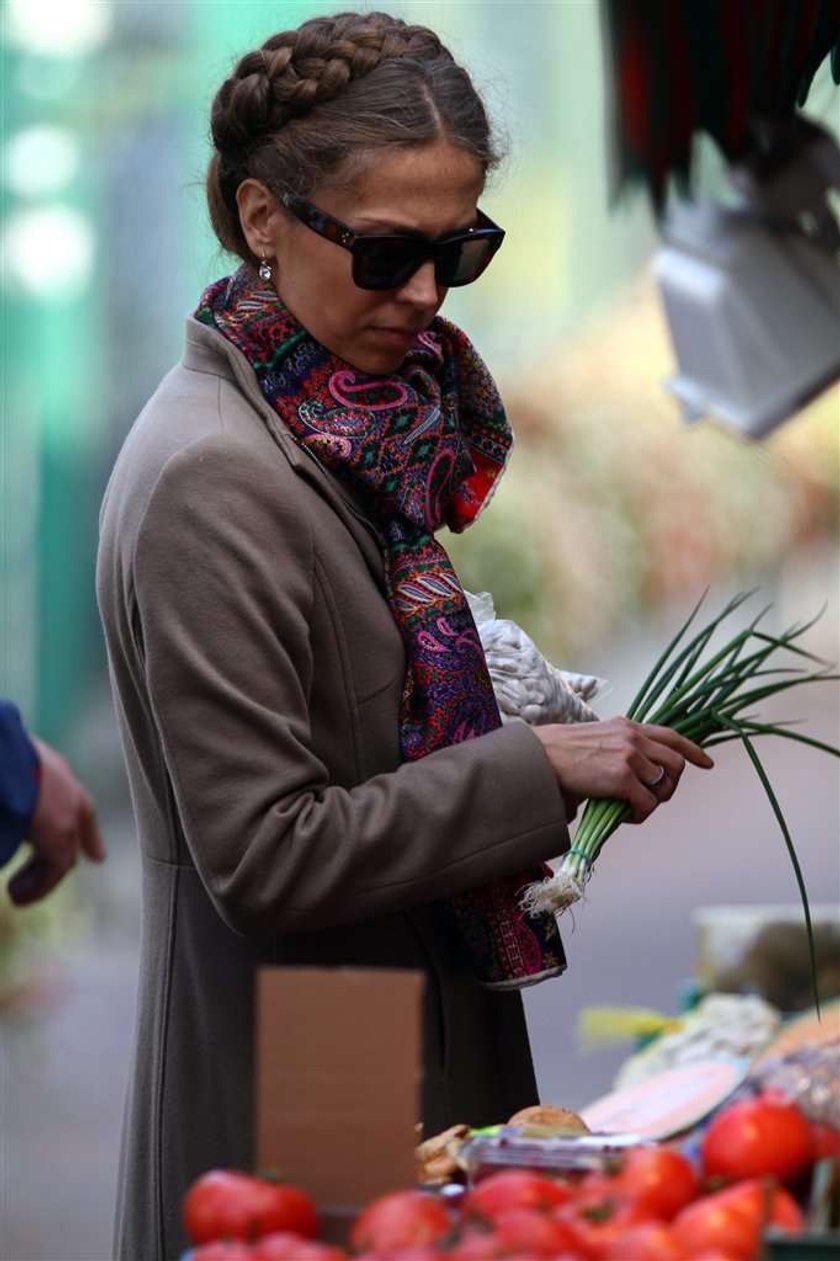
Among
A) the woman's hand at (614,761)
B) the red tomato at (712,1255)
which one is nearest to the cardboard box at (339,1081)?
the red tomato at (712,1255)

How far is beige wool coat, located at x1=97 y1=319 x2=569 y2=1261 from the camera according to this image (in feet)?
5.71

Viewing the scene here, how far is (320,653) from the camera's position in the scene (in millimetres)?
1843

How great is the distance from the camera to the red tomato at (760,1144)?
1389mm

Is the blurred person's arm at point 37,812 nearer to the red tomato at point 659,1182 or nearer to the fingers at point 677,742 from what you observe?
the fingers at point 677,742

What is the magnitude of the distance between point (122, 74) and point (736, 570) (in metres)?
2.48

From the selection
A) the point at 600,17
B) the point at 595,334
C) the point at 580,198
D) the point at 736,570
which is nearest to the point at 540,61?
the point at 580,198

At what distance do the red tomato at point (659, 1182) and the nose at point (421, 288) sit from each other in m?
0.86

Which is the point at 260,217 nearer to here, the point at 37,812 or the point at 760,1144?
the point at 37,812

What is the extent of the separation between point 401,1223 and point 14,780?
36.2 inches

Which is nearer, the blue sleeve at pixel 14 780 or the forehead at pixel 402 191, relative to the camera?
the forehead at pixel 402 191

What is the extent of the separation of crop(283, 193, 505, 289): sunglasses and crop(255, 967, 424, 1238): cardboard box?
28.7 inches

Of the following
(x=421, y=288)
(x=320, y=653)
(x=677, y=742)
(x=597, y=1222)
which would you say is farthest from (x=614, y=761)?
(x=597, y=1222)

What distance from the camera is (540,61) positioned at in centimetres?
559

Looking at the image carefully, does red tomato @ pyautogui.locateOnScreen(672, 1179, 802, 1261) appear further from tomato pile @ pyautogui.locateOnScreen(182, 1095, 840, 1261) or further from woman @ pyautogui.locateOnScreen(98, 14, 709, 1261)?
woman @ pyautogui.locateOnScreen(98, 14, 709, 1261)
